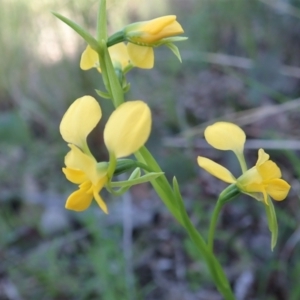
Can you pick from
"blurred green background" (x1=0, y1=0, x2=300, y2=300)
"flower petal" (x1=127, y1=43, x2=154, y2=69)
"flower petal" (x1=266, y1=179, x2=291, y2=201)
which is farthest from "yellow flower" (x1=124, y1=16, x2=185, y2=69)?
"blurred green background" (x1=0, y1=0, x2=300, y2=300)

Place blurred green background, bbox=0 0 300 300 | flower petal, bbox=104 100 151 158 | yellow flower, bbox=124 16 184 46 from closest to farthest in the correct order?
flower petal, bbox=104 100 151 158, yellow flower, bbox=124 16 184 46, blurred green background, bbox=0 0 300 300

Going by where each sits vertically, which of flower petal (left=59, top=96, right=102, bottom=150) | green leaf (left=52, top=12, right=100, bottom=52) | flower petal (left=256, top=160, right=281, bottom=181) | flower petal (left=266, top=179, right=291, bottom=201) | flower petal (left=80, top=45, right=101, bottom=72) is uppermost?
green leaf (left=52, top=12, right=100, bottom=52)

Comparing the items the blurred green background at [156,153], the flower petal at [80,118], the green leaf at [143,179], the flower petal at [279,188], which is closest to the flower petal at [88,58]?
the flower petal at [80,118]

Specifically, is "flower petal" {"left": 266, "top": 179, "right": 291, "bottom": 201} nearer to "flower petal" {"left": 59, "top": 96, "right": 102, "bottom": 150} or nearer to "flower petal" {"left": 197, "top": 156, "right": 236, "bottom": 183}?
"flower petal" {"left": 197, "top": 156, "right": 236, "bottom": 183}

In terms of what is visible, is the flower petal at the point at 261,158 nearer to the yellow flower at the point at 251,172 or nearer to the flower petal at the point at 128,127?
the yellow flower at the point at 251,172

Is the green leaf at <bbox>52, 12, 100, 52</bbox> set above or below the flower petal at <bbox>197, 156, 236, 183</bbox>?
above

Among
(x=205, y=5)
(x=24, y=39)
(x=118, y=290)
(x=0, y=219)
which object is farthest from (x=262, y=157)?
(x=205, y=5)

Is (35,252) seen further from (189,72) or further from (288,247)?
(189,72)

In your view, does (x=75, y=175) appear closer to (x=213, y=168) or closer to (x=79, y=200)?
(x=79, y=200)
